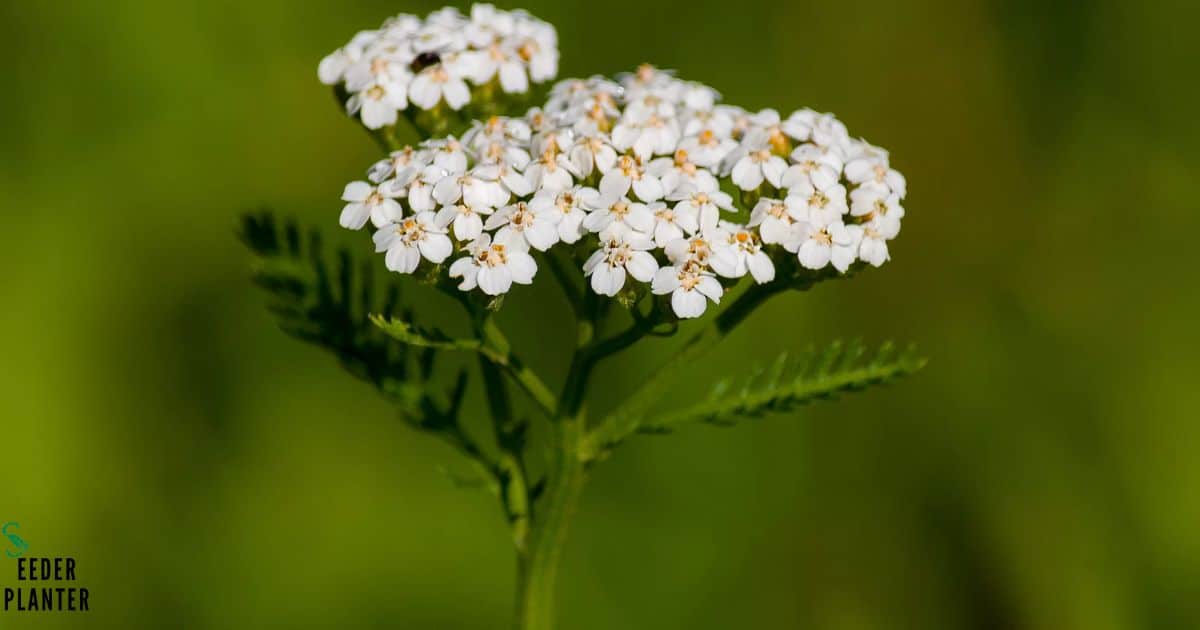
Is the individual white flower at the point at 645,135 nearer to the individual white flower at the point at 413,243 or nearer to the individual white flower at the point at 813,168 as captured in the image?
the individual white flower at the point at 813,168

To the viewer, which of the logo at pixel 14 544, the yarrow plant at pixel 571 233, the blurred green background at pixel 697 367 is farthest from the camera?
the blurred green background at pixel 697 367

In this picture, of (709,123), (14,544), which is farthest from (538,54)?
(14,544)

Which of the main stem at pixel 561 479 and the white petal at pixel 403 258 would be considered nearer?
the white petal at pixel 403 258

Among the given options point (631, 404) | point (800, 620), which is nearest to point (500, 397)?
point (631, 404)

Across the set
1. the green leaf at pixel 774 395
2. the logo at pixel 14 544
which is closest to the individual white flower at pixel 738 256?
the green leaf at pixel 774 395

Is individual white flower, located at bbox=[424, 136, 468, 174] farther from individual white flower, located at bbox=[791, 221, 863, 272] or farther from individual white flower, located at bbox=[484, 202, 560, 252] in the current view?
individual white flower, located at bbox=[791, 221, 863, 272]

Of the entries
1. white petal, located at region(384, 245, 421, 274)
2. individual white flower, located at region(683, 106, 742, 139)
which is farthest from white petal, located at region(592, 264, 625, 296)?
individual white flower, located at region(683, 106, 742, 139)

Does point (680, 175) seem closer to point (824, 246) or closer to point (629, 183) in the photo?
point (629, 183)
